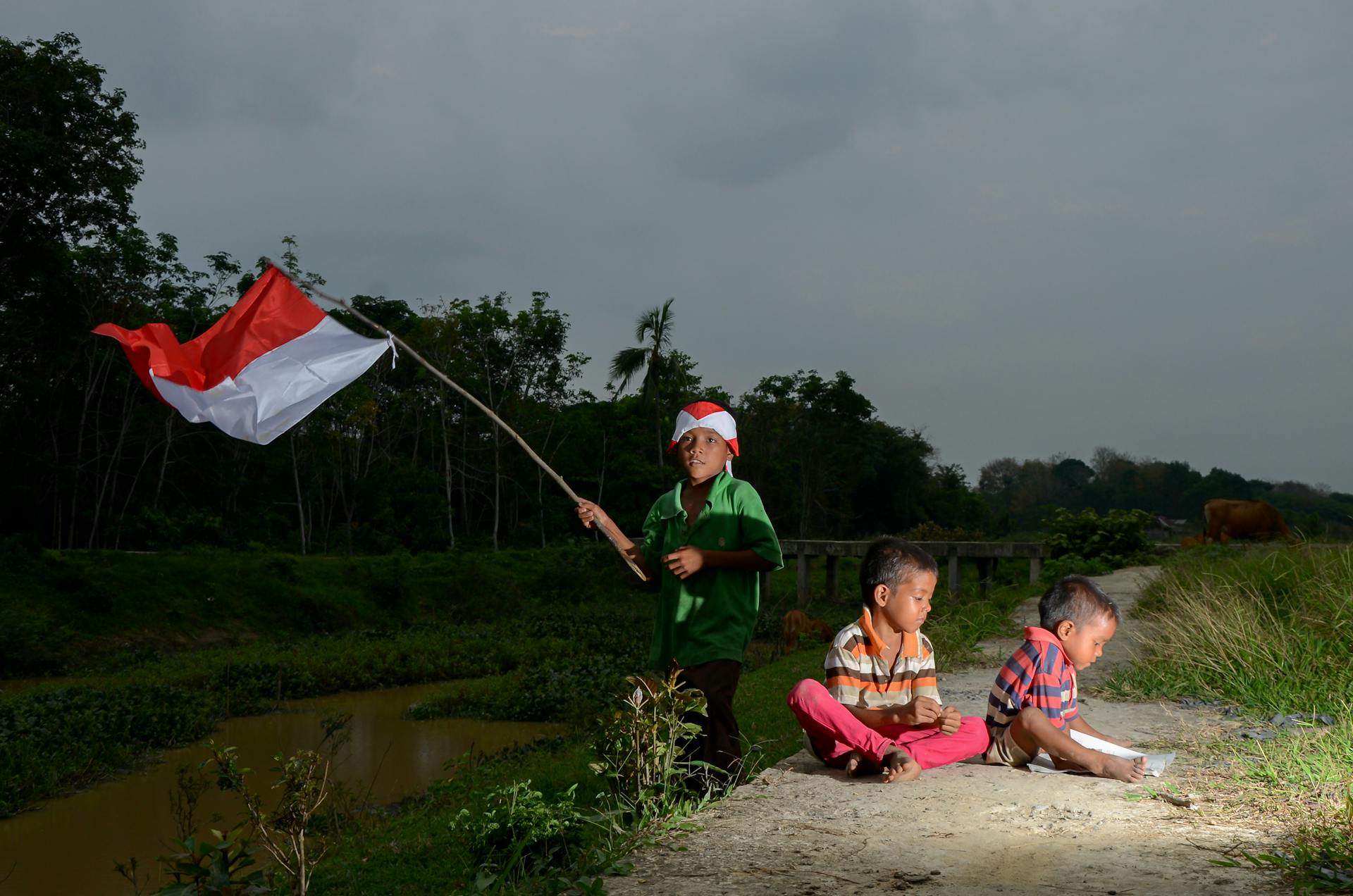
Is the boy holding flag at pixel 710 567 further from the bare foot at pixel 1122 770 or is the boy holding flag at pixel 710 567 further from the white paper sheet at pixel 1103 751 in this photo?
the bare foot at pixel 1122 770

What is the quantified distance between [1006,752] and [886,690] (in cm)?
65

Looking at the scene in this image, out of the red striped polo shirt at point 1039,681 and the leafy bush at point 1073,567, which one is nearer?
the red striped polo shirt at point 1039,681

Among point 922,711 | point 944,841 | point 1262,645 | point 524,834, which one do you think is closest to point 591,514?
point 524,834

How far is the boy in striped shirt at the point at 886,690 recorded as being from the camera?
14.4 feet

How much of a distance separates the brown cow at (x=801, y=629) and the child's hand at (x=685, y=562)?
12.9m

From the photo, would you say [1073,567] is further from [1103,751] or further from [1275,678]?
[1103,751]

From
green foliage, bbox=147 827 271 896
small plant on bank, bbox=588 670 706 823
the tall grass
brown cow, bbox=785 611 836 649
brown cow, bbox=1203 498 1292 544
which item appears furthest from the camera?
brown cow, bbox=1203 498 1292 544

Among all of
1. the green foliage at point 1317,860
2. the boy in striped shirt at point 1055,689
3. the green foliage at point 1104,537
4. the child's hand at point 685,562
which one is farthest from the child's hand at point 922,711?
the green foliage at point 1104,537

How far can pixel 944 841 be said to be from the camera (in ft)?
11.9

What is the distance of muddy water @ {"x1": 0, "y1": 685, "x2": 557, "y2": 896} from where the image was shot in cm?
714

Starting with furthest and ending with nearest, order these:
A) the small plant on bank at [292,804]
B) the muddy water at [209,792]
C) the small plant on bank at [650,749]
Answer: the muddy water at [209,792] < the small plant on bank at [650,749] < the small plant on bank at [292,804]

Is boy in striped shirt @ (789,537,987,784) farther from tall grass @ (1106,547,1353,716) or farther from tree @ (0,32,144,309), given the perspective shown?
tree @ (0,32,144,309)

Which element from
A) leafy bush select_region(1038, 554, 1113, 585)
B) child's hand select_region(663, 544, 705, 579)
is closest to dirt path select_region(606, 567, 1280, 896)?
child's hand select_region(663, 544, 705, 579)

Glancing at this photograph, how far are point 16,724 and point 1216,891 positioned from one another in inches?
414
